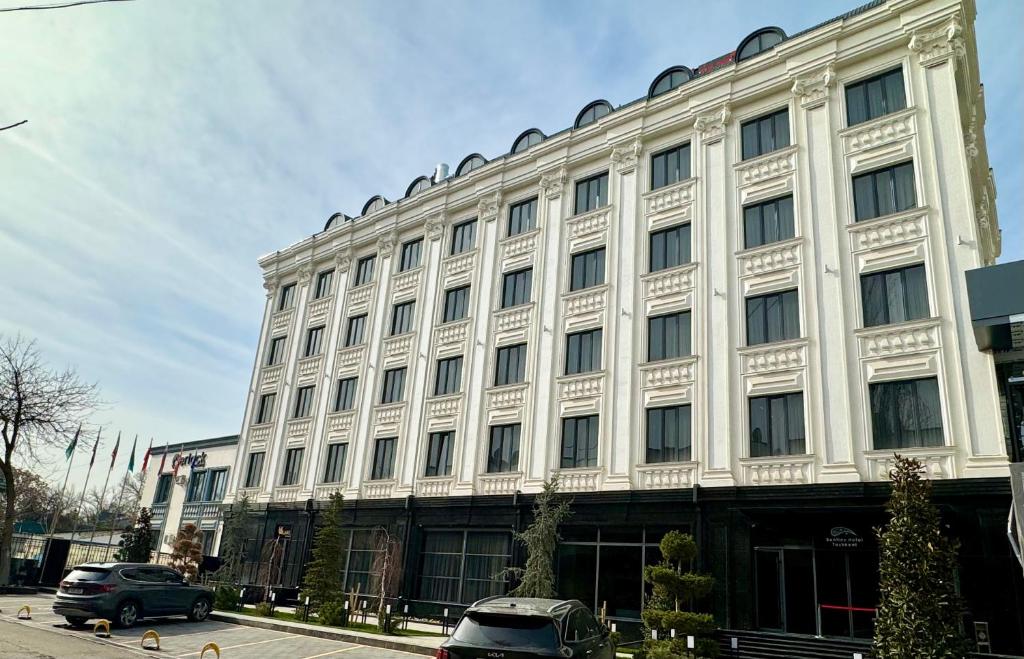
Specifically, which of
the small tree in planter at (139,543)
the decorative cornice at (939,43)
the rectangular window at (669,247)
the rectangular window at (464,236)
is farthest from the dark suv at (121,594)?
the decorative cornice at (939,43)

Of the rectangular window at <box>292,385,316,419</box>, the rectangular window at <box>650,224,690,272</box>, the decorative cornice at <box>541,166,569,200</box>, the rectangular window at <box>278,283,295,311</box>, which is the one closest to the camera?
the rectangular window at <box>650,224,690,272</box>

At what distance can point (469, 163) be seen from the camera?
33.4 metres

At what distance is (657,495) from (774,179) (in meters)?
11.1

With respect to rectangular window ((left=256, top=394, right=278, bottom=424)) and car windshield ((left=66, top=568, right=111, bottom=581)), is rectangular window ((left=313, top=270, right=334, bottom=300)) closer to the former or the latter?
rectangular window ((left=256, top=394, right=278, bottom=424))

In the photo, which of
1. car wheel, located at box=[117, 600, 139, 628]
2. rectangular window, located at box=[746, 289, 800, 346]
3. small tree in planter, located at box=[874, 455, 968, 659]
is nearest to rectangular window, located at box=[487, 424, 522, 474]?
rectangular window, located at box=[746, 289, 800, 346]

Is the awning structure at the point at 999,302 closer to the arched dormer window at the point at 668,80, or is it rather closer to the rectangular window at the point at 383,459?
the arched dormer window at the point at 668,80

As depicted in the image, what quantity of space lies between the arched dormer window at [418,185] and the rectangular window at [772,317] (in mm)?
18977

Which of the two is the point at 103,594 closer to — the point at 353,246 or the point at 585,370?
the point at 585,370

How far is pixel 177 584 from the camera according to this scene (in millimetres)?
21609

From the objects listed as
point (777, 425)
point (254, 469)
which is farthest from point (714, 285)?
point (254, 469)

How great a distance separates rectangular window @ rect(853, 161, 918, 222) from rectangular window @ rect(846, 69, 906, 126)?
6.44ft

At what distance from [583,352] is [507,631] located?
16775mm

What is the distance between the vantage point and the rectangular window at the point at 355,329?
34188 mm

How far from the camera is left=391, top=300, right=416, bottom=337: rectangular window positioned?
32156 millimetres
